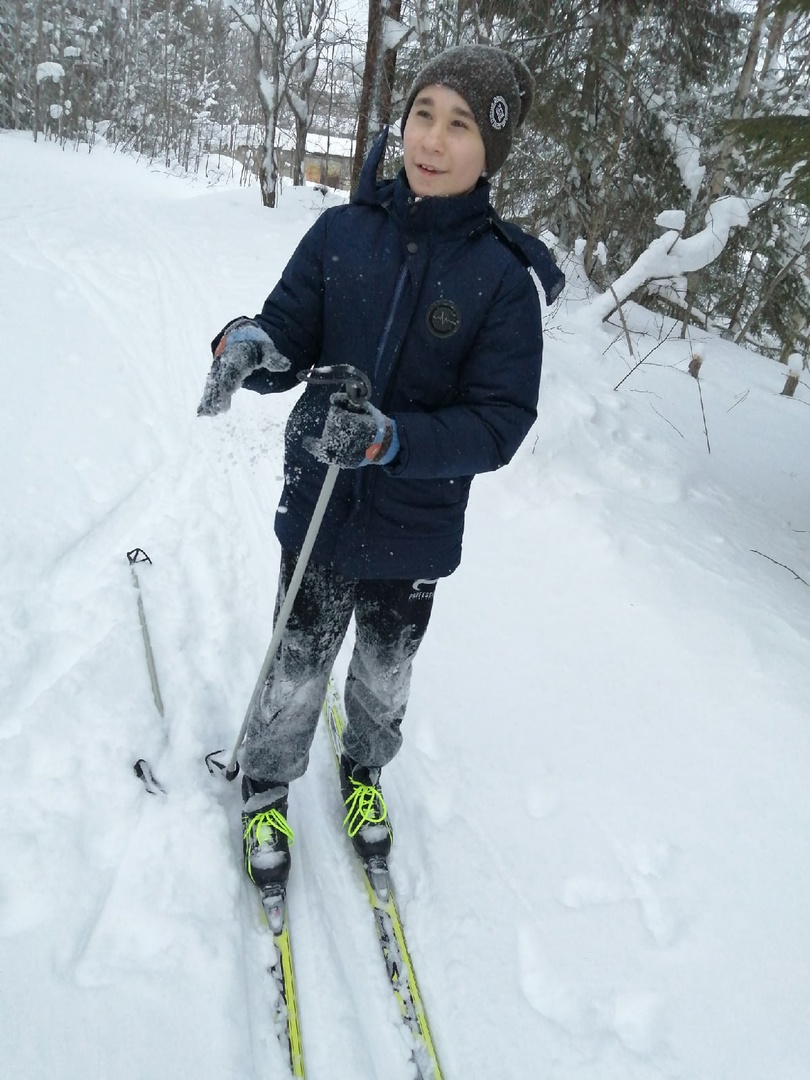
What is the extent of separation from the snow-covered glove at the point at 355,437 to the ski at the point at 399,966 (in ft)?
4.66

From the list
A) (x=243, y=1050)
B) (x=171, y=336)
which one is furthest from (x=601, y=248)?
(x=243, y=1050)

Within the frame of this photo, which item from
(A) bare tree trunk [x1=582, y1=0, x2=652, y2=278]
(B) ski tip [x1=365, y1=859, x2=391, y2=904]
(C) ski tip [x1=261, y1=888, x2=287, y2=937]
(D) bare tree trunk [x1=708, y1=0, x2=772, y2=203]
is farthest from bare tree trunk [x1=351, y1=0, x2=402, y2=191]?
(C) ski tip [x1=261, y1=888, x2=287, y2=937]

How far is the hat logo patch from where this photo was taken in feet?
5.19

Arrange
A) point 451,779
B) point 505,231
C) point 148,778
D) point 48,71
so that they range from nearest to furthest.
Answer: point 505,231
point 148,778
point 451,779
point 48,71

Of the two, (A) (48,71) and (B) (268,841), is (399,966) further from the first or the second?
(A) (48,71)

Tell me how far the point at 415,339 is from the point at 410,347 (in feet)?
0.08

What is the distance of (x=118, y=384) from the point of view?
5168mm

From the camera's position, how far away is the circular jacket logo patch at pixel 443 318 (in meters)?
1.59

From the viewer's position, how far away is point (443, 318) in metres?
1.59

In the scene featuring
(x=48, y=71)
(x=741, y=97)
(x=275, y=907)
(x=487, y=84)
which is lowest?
(x=275, y=907)

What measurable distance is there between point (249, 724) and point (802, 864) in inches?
77.3

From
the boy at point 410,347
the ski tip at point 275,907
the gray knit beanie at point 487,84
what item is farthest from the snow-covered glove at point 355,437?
the ski tip at point 275,907

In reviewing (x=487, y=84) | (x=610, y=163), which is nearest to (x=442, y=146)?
(x=487, y=84)

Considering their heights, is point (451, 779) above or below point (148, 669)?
below
